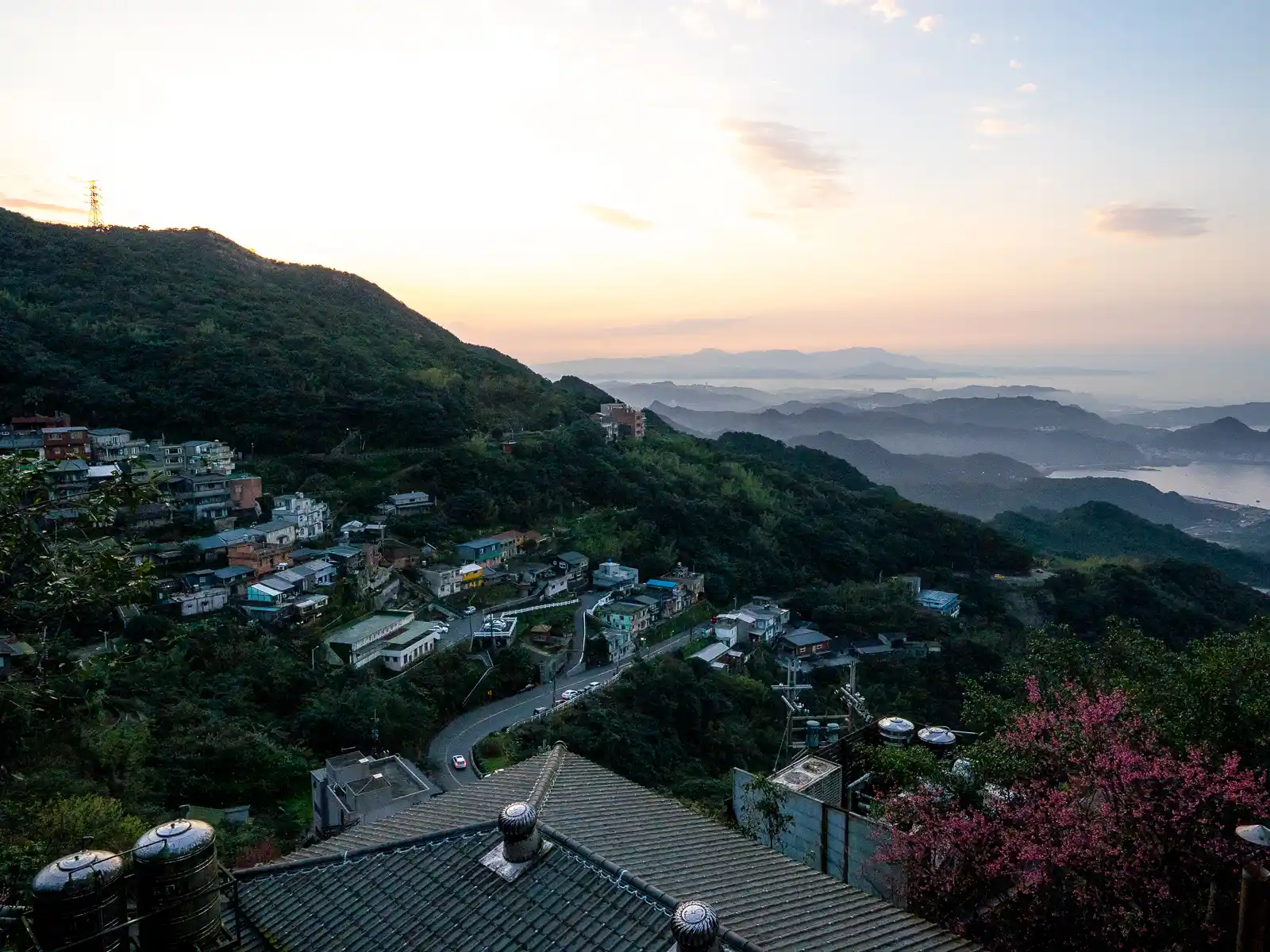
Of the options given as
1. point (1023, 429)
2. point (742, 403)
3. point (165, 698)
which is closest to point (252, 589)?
point (165, 698)

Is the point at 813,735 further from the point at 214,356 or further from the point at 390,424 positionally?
the point at 214,356

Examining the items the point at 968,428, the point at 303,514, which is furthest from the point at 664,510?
the point at 968,428

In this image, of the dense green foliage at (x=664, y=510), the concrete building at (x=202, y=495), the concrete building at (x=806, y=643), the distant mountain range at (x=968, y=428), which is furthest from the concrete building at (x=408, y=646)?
the distant mountain range at (x=968, y=428)

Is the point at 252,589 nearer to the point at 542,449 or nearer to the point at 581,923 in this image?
the point at 542,449

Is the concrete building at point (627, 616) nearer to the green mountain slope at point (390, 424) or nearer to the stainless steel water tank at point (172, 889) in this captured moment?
the green mountain slope at point (390, 424)

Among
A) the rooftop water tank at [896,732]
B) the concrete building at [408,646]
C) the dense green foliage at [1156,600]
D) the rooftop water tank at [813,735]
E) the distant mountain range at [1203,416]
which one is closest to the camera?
the rooftop water tank at [896,732]

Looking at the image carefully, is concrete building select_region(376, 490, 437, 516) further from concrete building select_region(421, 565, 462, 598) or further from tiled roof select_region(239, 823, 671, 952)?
tiled roof select_region(239, 823, 671, 952)
